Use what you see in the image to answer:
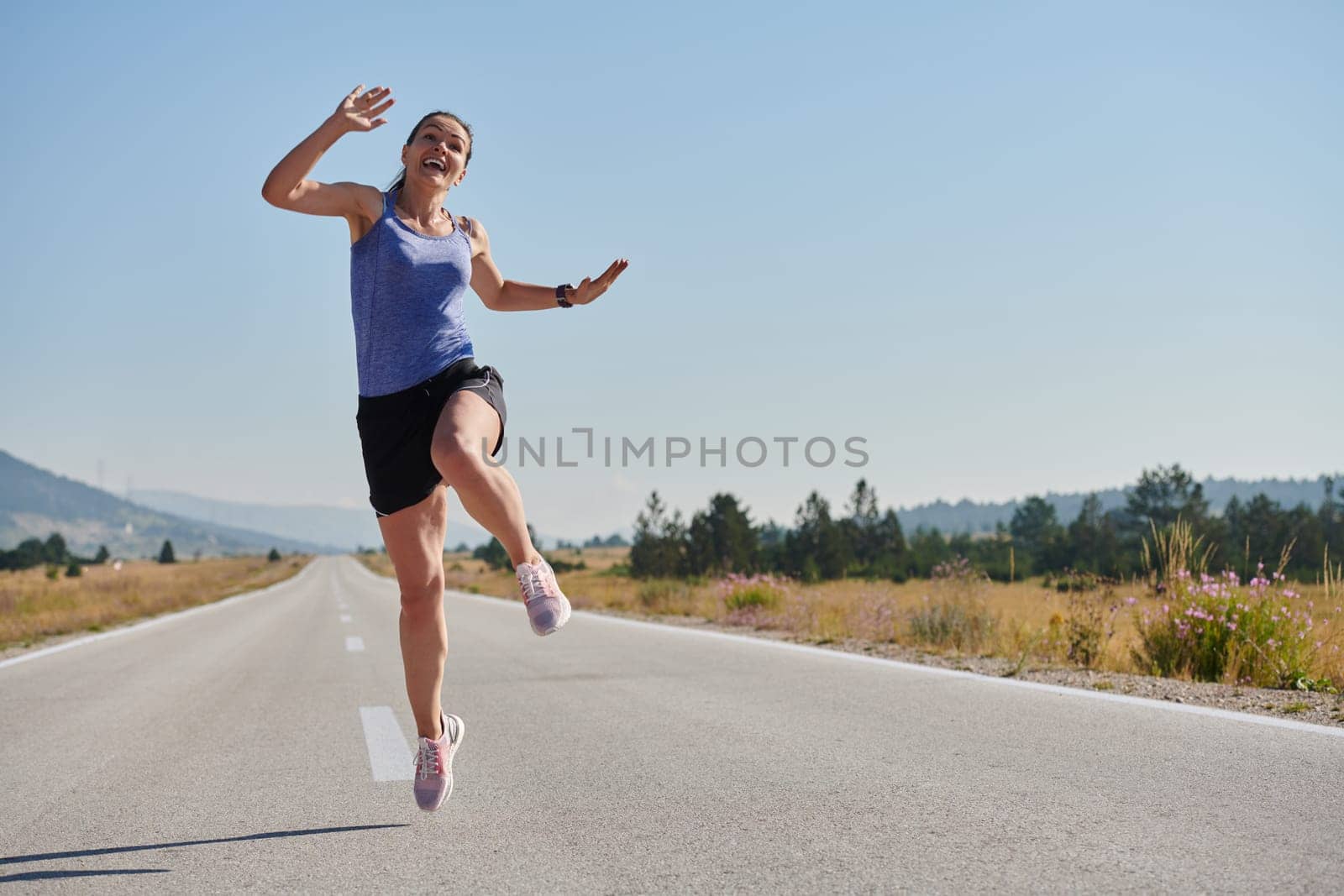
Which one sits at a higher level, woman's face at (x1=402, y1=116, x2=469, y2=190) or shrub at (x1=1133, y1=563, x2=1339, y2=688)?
woman's face at (x1=402, y1=116, x2=469, y2=190)

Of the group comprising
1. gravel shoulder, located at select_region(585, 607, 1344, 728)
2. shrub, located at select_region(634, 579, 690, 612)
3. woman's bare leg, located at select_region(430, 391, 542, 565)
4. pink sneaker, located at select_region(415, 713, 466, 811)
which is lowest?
shrub, located at select_region(634, 579, 690, 612)

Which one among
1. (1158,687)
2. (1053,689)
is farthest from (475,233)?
(1158,687)

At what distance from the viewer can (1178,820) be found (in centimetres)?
308

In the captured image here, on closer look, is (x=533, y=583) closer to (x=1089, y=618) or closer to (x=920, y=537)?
(x=1089, y=618)

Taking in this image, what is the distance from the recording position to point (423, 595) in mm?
3492

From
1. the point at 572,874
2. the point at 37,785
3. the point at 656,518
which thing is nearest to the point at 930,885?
the point at 572,874

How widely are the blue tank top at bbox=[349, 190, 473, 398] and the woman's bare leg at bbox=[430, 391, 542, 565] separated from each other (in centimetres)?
19

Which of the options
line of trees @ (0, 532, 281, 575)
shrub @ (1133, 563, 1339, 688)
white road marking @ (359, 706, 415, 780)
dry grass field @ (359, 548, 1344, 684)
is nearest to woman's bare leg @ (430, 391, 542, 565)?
white road marking @ (359, 706, 415, 780)

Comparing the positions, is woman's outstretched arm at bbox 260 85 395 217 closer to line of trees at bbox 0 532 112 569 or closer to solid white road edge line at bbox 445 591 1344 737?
solid white road edge line at bbox 445 591 1344 737

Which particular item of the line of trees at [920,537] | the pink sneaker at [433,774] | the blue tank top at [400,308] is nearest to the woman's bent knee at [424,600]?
the pink sneaker at [433,774]

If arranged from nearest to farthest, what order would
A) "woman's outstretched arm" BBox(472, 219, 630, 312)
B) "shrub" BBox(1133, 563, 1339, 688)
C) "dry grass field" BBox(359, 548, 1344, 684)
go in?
"woman's outstretched arm" BBox(472, 219, 630, 312) < "shrub" BBox(1133, 563, 1339, 688) < "dry grass field" BBox(359, 548, 1344, 684)

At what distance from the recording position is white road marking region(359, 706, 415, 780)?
4352mm

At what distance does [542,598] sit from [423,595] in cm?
61

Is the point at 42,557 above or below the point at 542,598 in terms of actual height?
below
